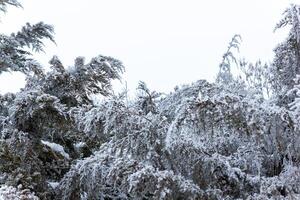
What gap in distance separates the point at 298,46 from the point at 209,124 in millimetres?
761

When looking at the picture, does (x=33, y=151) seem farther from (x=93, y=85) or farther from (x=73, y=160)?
(x=93, y=85)

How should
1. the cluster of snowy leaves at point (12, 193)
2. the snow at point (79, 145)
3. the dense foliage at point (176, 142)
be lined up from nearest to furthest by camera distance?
the dense foliage at point (176, 142)
the cluster of snowy leaves at point (12, 193)
the snow at point (79, 145)

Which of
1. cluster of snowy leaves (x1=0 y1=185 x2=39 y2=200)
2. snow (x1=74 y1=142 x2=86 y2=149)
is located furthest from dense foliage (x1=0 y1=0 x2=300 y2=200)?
snow (x1=74 y1=142 x2=86 y2=149)

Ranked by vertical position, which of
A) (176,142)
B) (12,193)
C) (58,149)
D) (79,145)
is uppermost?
(79,145)

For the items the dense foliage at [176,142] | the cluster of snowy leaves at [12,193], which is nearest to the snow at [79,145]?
the dense foliage at [176,142]

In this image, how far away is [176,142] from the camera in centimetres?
269

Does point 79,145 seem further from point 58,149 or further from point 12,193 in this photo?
point 12,193

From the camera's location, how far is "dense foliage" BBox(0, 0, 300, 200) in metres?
2.50

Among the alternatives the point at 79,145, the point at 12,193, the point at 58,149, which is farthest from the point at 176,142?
the point at 79,145

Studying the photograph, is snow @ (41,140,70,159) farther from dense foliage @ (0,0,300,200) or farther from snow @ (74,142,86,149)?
snow @ (74,142,86,149)

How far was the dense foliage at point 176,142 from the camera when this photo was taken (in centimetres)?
250

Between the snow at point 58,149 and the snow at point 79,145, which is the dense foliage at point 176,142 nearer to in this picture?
the snow at point 58,149

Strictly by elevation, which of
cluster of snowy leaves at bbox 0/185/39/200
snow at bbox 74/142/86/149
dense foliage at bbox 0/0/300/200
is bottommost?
cluster of snowy leaves at bbox 0/185/39/200

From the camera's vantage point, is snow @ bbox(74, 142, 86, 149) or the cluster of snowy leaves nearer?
the cluster of snowy leaves
